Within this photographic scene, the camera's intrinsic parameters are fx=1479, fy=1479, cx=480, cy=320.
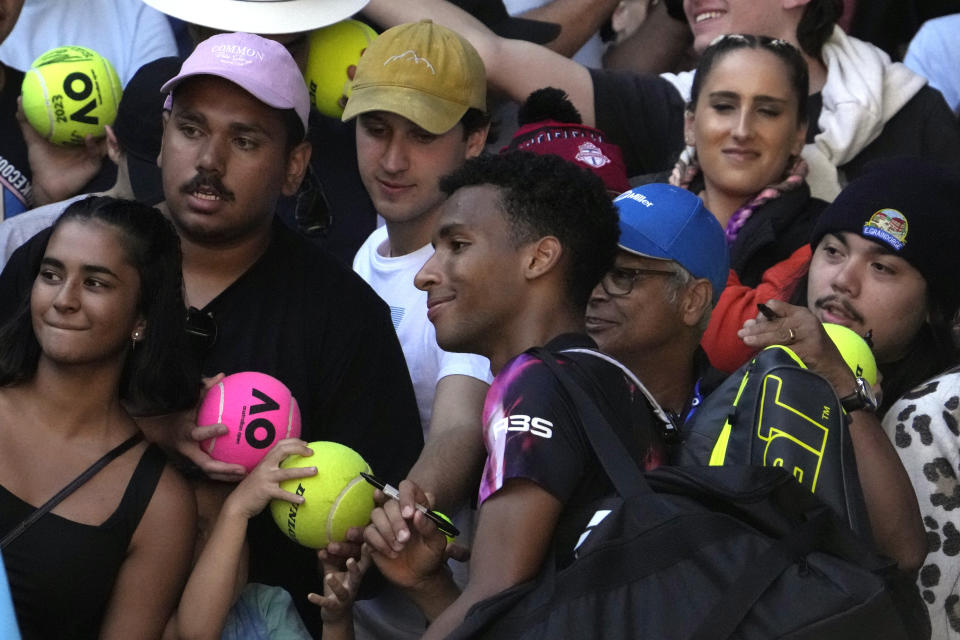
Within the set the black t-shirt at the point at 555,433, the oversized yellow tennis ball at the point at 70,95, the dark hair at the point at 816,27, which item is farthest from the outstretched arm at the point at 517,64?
the black t-shirt at the point at 555,433

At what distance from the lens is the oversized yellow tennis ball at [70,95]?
546 centimetres

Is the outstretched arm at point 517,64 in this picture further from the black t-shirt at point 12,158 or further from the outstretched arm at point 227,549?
the outstretched arm at point 227,549

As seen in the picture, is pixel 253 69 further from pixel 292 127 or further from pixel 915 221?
pixel 915 221

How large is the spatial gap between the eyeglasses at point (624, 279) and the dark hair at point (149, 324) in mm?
1249

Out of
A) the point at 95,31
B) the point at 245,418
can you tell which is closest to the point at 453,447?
the point at 245,418

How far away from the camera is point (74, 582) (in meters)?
3.66

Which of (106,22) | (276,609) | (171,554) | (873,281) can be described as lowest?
(276,609)

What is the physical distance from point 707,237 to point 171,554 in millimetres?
1859

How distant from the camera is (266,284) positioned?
4.52 m

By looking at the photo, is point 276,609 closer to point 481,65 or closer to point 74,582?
point 74,582

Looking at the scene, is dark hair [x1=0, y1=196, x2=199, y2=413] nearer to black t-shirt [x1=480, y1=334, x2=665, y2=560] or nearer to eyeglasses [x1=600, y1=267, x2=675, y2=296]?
black t-shirt [x1=480, y1=334, x2=665, y2=560]

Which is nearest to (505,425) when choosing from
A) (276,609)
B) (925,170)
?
(276,609)

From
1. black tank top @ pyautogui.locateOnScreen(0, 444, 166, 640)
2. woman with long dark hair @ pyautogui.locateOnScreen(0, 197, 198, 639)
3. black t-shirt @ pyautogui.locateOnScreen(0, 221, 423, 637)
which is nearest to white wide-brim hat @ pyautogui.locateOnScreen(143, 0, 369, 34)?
black t-shirt @ pyautogui.locateOnScreen(0, 221, 423, 637)

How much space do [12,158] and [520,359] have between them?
3.14 meters
